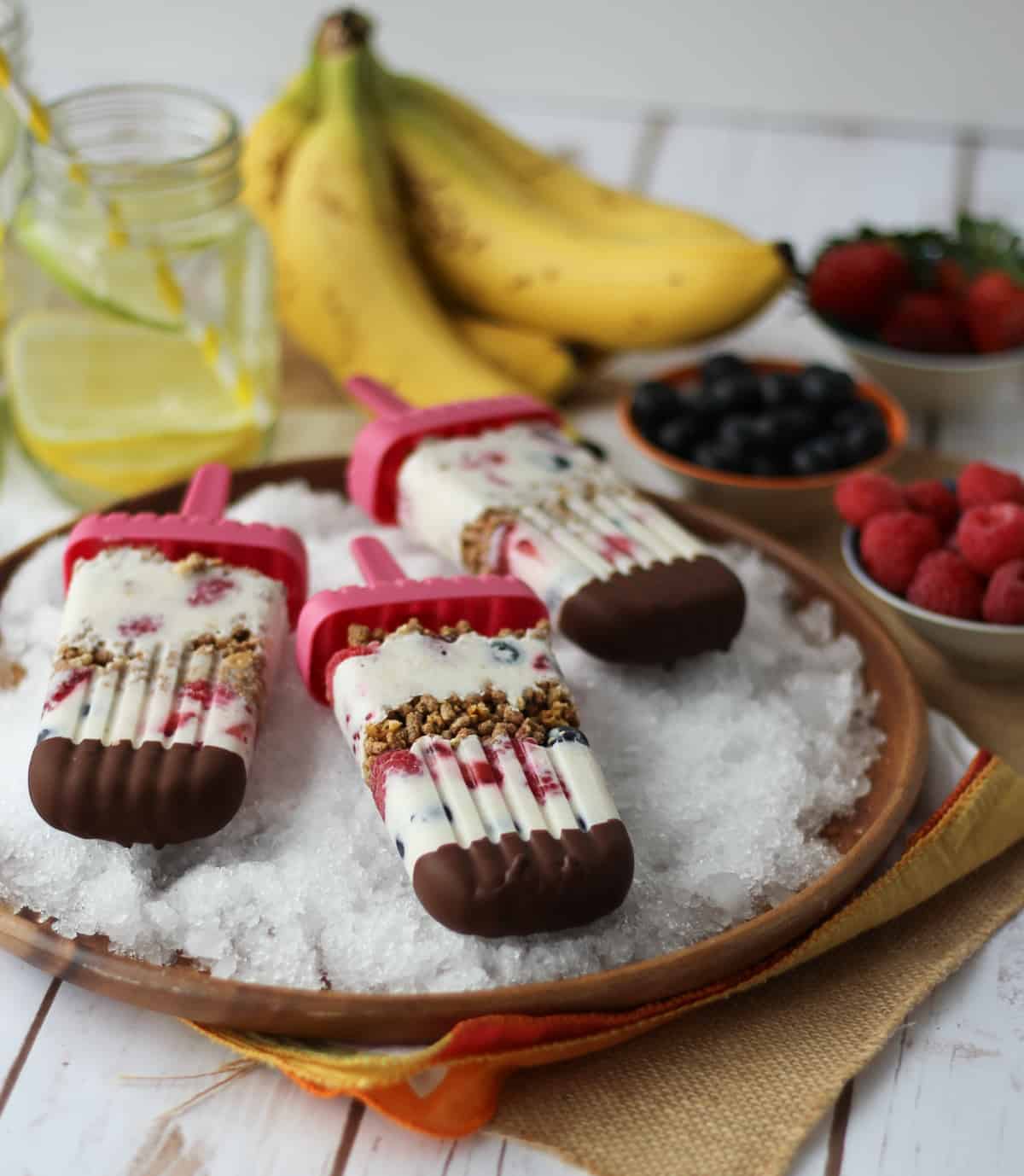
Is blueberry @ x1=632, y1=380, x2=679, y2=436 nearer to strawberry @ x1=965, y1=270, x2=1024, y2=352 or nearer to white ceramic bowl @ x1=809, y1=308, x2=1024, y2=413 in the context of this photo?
white ceramic bowl @ x1=809, y1=308, x2=1024, y2=413

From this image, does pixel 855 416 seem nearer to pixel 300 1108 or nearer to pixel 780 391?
pixel 780 391

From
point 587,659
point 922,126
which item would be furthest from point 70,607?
point 922,126

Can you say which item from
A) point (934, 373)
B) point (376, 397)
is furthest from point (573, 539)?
point (934, 373)

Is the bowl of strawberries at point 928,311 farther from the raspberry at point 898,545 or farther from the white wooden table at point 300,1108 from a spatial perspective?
the white wooden table at point 300,1108

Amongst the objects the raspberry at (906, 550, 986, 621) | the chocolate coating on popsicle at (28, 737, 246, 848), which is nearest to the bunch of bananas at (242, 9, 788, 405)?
the raspberry at (906, 550, 986, 621)

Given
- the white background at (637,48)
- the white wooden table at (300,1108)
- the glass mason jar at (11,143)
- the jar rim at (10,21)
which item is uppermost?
the jar rim at (10,21)

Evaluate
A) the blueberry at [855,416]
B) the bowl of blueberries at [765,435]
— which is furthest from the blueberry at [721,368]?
the blueberry at [855,416]

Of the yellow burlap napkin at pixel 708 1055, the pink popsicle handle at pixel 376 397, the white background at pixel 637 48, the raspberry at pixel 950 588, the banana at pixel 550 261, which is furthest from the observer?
the white background at pixel 637 48
